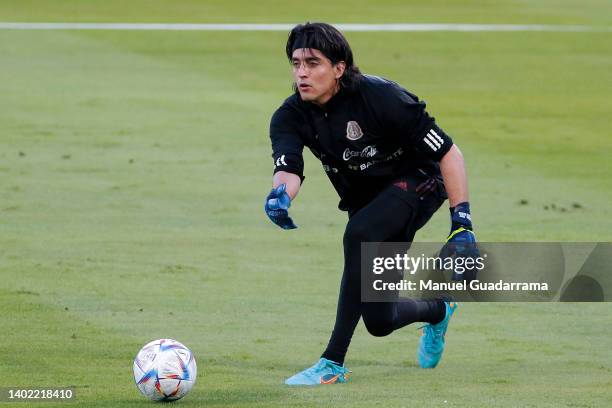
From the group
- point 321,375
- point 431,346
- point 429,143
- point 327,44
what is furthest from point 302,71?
point 431,346

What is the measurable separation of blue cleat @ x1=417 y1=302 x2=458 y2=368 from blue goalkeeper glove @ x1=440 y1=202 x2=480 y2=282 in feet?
3.78

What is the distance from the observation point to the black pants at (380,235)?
8.30 metres

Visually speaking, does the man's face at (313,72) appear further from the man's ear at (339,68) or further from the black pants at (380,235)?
the black pants at (380,235)

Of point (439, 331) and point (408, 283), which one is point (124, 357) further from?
point (408, 283)

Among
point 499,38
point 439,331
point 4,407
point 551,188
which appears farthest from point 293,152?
point 499,38

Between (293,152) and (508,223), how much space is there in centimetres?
727

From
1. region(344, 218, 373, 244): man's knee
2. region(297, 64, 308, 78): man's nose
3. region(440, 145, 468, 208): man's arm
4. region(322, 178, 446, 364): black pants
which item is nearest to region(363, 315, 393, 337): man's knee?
region(322, 178, 446, 364): black pants

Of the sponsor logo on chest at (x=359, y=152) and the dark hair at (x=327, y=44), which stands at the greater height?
the dark hair at (x=327, y=44)

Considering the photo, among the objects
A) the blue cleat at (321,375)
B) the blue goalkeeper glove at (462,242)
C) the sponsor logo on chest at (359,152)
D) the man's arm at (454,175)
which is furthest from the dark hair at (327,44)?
the blue cleat at (321,375)

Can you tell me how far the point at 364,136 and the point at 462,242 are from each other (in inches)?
34.8

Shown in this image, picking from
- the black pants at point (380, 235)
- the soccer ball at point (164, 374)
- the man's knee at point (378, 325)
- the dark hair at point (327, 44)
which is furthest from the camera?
the man's knee at point (378, 325)

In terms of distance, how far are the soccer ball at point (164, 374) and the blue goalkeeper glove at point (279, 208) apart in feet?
3.17

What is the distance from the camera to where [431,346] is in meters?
9.16

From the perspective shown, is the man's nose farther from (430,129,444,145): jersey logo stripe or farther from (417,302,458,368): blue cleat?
(417,302,458,368): blue cleat
